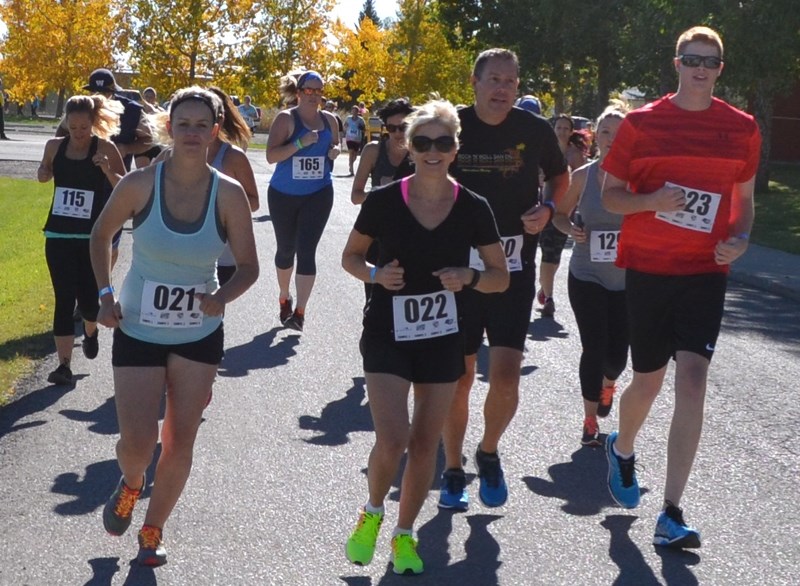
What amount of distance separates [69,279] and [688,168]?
15.7 ft

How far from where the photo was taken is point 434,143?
5230 mm

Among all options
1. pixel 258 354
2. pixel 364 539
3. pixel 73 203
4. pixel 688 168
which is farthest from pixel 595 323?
pixel 73 203

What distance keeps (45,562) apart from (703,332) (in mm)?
2981

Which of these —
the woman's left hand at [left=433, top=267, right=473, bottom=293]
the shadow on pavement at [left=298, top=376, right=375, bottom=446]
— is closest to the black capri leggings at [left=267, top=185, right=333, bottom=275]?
the shadow on pavement at [left=298, top=376, right=375, bottom=446]

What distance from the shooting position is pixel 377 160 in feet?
32.6

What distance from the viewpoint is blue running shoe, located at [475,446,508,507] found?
6.25m

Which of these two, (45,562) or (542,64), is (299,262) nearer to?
(45,562)

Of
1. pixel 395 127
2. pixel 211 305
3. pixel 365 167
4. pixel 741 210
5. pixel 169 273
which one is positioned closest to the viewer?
pixel 211 305

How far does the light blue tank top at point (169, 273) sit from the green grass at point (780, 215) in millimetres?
17050

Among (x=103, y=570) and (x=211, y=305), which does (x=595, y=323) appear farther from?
(x=103, y=570)

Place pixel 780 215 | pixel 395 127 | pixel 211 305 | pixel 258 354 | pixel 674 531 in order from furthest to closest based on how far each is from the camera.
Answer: pixel 780 215 < pixel 258 354 < pixel 395 127 < pixel 674 531 < pixel 211 305

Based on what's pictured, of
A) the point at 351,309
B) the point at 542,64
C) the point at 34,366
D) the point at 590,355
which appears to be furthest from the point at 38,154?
the point at 590,355

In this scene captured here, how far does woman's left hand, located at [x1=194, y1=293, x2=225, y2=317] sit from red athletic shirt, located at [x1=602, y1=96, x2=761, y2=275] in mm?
1979

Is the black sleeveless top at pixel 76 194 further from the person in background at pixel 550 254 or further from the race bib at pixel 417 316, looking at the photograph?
the person in background at pixel 550 254
